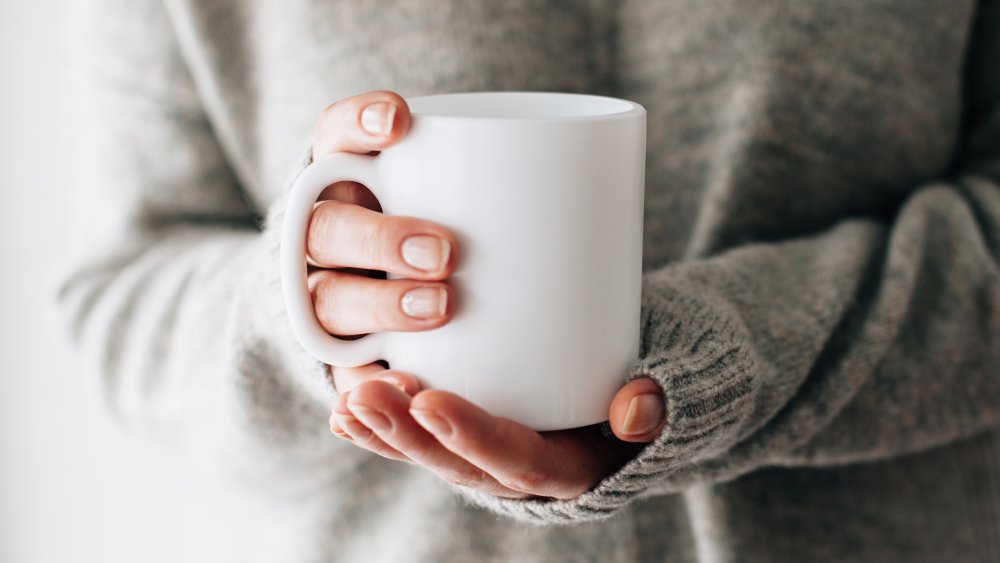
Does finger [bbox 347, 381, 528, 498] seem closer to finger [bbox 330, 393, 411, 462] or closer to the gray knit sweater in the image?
finger [bbox 330, 393, 411, 462]

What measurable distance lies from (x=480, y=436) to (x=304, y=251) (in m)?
0.12

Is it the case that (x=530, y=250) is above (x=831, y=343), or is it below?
above

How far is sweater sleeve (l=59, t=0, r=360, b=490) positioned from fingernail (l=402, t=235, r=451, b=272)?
30cm

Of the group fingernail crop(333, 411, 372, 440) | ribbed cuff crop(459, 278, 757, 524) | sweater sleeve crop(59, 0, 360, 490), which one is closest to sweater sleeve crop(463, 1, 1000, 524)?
ribbed cuff crop(459, 278, 757, 524)

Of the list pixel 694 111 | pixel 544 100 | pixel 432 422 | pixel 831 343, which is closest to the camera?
pixel 432 422

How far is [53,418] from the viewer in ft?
3.79

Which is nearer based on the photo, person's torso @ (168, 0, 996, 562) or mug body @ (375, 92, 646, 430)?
mug body @ (375, 92, 646, 430)

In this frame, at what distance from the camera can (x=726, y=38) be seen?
71 cm

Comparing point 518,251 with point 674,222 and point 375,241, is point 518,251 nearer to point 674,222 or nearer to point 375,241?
point 375,241

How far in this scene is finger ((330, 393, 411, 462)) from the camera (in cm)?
36

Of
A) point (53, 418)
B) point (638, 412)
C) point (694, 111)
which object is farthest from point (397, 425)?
point (53, 418)

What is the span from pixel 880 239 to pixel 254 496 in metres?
0.63

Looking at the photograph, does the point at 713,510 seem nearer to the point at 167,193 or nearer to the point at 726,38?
the point at 726,38

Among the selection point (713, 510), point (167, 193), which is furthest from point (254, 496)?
point (713, 510)
